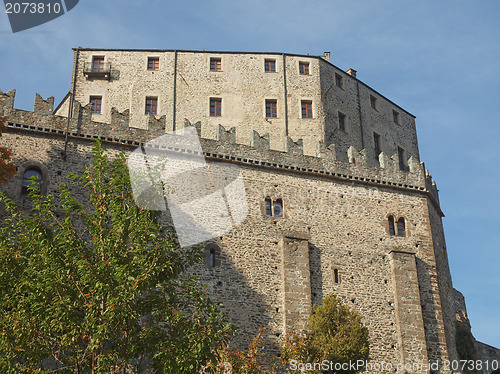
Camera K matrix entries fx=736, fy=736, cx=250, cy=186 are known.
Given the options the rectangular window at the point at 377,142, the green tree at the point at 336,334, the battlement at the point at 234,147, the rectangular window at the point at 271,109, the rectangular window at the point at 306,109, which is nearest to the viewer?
the green tree at the point at 336,334

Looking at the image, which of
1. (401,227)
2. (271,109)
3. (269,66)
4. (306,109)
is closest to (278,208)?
(401,227)

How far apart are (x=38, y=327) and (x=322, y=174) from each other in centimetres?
1823

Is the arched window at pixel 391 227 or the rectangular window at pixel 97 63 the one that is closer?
the arched window at pixel 391 227

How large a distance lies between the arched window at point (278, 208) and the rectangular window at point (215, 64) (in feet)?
34.7

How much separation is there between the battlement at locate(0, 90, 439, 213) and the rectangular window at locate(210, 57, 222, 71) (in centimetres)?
696

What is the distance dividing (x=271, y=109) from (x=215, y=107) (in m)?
2.96

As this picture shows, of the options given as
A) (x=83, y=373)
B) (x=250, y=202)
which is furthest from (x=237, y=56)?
(x=83, y=373)

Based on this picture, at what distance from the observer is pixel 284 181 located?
107 ft

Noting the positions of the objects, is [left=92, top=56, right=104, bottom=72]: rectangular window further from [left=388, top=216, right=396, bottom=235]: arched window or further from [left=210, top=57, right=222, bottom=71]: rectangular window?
[left=388, top=216, right=396, bottom=235]: arched window

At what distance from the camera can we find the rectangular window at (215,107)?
126 ft

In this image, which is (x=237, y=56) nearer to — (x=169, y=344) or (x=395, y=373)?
(x=395, y=373)

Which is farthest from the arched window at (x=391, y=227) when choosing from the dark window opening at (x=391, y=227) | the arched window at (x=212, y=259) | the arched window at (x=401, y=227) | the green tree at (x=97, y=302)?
the green tree at (x=97, y=302)

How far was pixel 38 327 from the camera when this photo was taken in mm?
17828

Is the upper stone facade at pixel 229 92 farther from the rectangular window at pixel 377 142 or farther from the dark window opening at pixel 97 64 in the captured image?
the rectangular window at pixel 377 142
